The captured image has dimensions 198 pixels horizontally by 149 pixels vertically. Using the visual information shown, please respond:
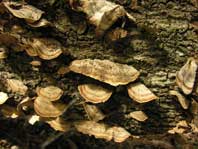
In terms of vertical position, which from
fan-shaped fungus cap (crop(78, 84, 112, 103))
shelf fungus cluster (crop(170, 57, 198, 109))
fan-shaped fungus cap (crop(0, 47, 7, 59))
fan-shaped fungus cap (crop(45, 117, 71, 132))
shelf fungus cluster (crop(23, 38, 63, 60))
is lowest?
fan-shaped fungus cap (crop(45, 117, 71, 132))

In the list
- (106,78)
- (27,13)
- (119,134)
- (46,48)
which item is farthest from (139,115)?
(27,13)

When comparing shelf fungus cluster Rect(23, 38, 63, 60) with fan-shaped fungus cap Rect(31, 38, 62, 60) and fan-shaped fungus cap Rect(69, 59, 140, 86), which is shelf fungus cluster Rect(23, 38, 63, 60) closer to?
fan-shaped fungus cap Rect(31, 38, 62, 60)

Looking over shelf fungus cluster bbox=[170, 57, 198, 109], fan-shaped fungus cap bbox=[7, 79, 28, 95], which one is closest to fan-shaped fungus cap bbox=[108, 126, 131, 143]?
shelf fungus cluster bbox=[170, 57, 198, 109]

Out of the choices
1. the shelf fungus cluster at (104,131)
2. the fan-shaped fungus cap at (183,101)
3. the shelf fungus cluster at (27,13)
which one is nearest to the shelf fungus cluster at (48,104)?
the shelf fungus cluster at (104,131)

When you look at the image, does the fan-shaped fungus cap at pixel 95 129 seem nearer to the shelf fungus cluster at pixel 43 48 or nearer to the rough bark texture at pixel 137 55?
the rough bark texture at pixel 137 55

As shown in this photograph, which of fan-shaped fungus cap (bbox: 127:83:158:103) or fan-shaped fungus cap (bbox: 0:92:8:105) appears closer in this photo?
fan-shaped fungus cap (bbox: 127:83:158:103)

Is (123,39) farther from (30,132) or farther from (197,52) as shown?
(30,132)

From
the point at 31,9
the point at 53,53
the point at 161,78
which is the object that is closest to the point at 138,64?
the point at 161,78
